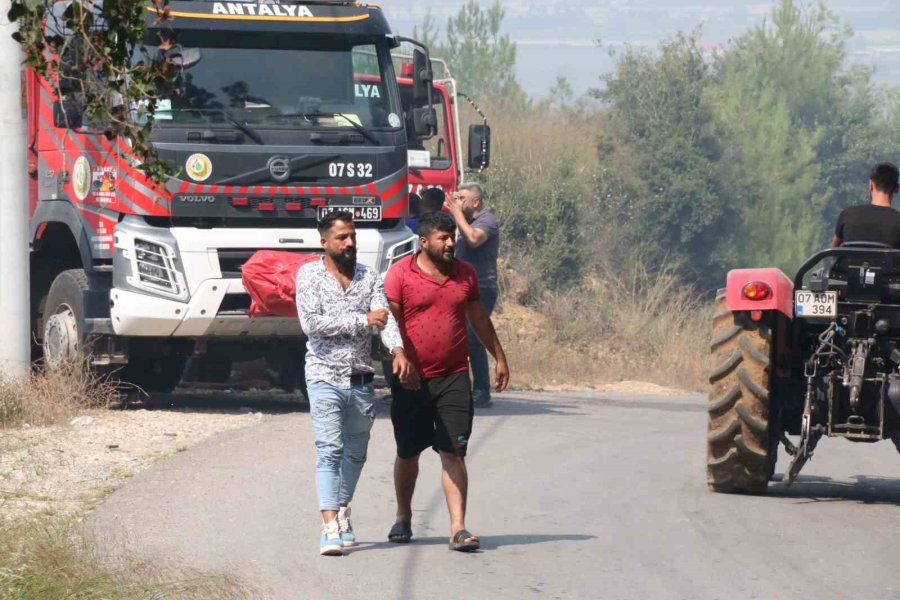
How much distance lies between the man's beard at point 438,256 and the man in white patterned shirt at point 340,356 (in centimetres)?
31

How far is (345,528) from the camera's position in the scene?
25.9ft

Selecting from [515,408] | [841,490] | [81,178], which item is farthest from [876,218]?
[81,178]

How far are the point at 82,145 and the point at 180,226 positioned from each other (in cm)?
117

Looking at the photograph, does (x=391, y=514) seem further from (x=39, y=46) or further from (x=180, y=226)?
(x=180, y=226)

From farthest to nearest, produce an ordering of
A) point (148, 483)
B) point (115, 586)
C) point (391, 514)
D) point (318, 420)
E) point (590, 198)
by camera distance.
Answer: point (590, 198)
point (148, 483)
point (391, 514)
point (318, 420)
point (115, 586)

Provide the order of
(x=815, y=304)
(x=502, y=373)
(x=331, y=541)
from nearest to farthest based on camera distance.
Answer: (x=331, y=541)
(x=502, y=373)
(x=815, y=304)

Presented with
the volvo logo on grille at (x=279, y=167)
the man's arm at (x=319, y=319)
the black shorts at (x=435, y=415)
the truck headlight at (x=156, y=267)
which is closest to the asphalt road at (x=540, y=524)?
the black shorts at (x=435, y=415)

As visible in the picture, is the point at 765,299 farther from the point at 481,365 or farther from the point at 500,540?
the point at 481,365

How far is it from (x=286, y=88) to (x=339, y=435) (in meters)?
5.77

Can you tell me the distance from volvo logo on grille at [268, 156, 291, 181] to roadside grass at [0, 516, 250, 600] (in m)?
6.01

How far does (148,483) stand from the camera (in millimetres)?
9656

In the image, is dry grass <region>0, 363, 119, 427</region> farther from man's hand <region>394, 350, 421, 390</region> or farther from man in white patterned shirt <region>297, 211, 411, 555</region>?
man's hand <region>394, 350, 421, 390</region>

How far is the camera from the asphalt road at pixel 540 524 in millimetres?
7219

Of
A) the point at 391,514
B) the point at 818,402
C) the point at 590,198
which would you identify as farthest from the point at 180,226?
the point at 590,198
